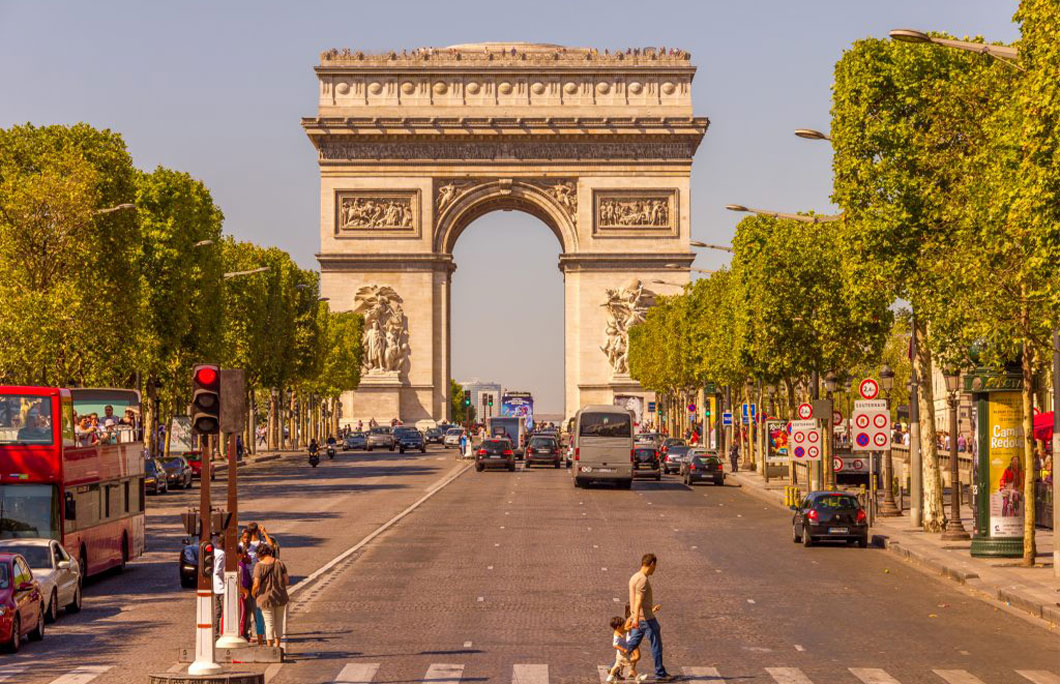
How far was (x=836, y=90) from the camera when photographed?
139 ft

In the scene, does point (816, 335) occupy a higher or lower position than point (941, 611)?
higher

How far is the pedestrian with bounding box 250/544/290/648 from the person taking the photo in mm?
22688

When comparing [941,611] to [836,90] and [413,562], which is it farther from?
[836,90]

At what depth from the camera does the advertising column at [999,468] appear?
3688cm

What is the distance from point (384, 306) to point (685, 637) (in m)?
103

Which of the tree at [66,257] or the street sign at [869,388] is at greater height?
the tree at [66,257]

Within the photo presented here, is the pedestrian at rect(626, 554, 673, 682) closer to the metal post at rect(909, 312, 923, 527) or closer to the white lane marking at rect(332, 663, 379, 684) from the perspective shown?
the white lane marking at rect(332, 663, 379, 684)

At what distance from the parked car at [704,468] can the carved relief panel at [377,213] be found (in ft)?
189

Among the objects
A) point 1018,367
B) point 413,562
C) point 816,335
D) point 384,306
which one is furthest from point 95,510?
point 384,306

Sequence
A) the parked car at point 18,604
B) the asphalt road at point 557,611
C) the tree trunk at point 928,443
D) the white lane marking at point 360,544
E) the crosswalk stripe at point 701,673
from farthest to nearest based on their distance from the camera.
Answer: the tree trunk at point 928,443 → the white lane marking at point 360,544 → the parked car at point 18,604 → the asphalt road at point 557,611 → the crosswalk stripe at point 701,673

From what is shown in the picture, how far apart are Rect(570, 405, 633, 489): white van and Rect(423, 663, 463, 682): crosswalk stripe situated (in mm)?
45463

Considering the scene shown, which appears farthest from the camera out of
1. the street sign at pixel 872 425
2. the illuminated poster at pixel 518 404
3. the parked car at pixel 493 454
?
the illuminated poster at pixel 518 404

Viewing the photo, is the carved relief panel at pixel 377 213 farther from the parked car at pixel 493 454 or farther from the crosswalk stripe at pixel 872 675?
the crosswalk stripe at pixel 872 675

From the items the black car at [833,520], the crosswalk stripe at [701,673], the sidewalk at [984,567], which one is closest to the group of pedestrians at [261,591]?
the crosswalk stripe at [701,673]
